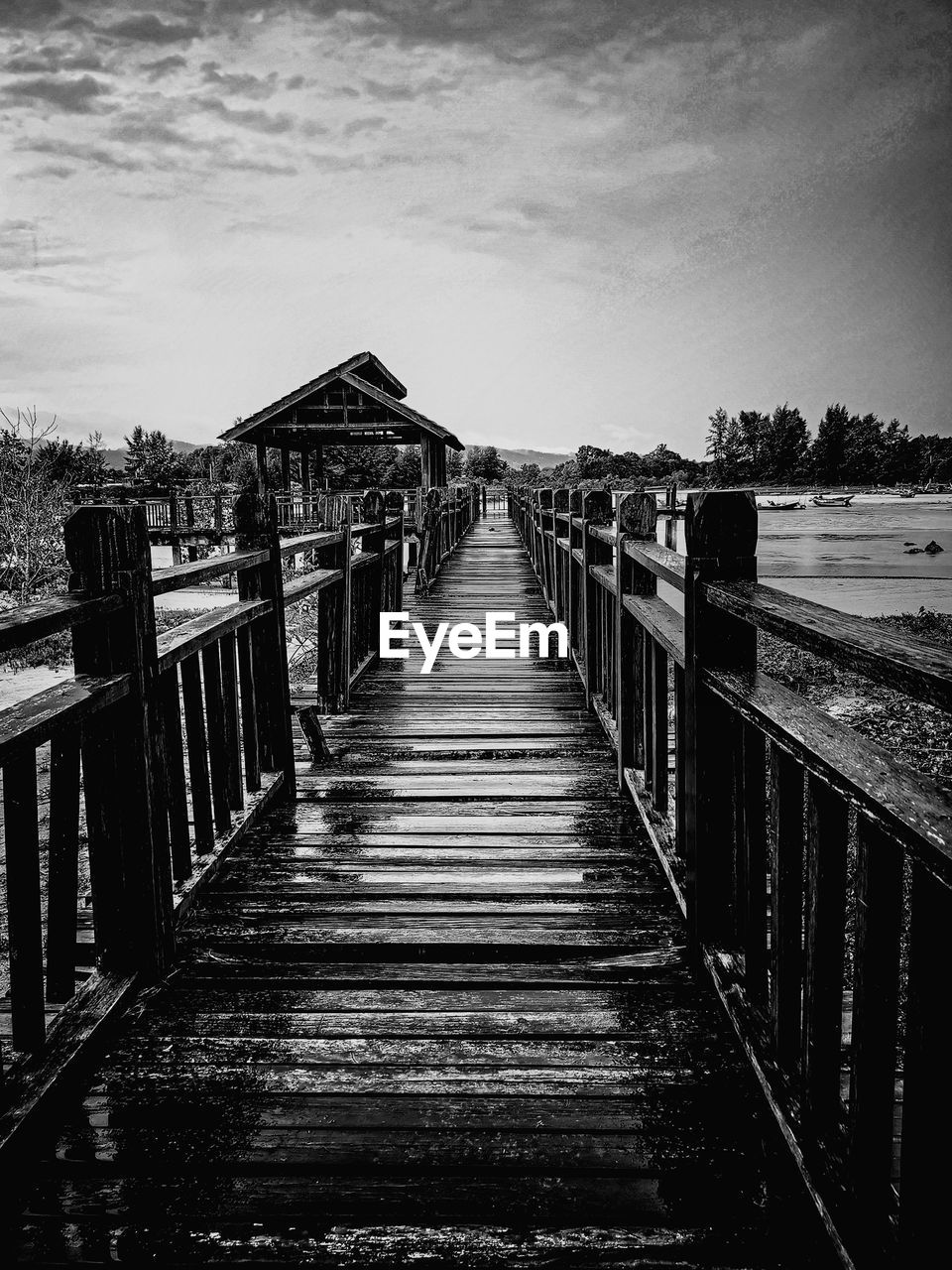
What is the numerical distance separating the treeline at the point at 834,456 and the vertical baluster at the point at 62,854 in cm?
9676

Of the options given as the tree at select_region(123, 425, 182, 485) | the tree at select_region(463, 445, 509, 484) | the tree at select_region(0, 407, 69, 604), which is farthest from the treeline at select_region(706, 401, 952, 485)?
the tree at select_region(0, 407, 69, 604)

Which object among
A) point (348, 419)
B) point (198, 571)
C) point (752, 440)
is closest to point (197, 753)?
point (198, 571)

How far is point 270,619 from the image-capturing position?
4.05 m

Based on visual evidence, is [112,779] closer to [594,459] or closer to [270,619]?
[270,619]

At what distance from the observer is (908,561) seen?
114 feet

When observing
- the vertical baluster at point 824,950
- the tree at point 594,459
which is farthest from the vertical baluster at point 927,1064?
the tree at point 594,459

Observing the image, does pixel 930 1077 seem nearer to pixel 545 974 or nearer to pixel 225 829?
pixel 545 974

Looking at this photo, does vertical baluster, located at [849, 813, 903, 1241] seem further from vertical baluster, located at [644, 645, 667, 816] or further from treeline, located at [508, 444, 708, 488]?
treeline, located at [508, 444, 708, 488]

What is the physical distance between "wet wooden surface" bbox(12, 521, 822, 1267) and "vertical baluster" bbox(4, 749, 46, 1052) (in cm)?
33

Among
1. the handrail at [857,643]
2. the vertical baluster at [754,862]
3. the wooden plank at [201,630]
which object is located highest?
the handrail at [857,643]

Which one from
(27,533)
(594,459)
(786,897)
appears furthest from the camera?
(594,459)

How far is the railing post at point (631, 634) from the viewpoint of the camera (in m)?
4.02

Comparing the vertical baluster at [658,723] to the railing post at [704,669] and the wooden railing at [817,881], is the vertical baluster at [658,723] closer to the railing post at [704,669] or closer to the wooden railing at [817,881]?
the wooden railing at [817,881]

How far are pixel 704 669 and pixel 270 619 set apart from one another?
228cm
